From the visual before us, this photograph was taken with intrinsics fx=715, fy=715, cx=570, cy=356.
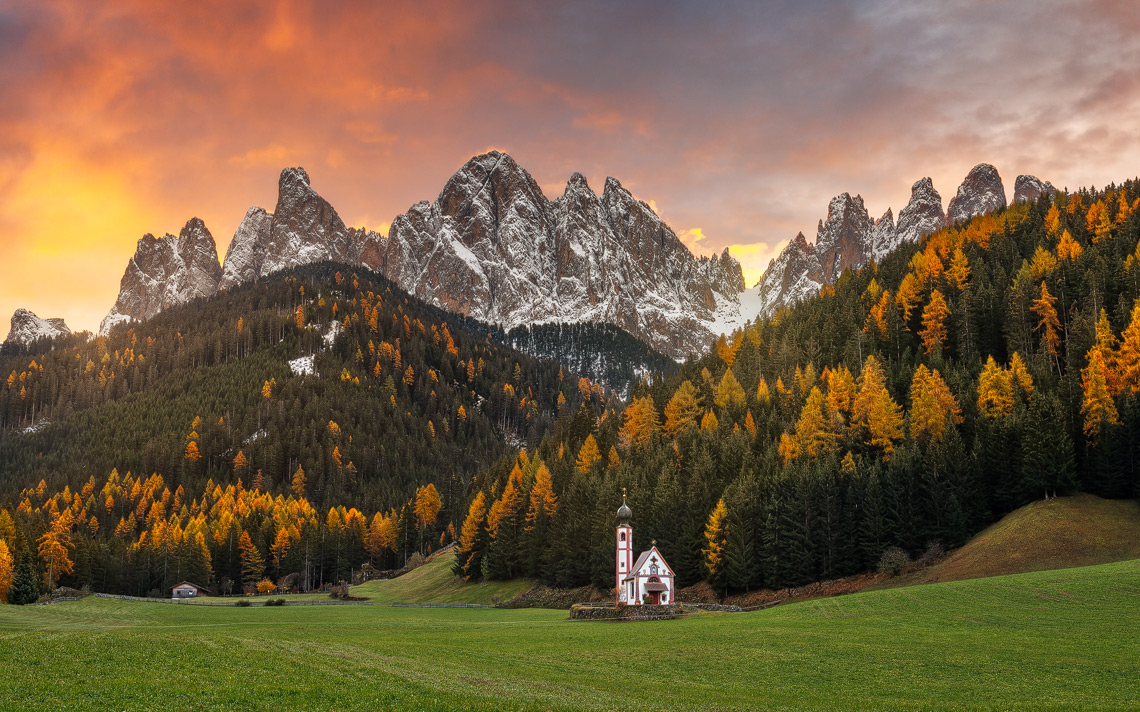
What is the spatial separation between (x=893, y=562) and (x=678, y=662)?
39.5 meters

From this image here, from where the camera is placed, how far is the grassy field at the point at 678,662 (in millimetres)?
19484

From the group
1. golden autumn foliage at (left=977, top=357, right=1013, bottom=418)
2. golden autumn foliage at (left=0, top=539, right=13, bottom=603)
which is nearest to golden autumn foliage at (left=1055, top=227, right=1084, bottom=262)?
golden autumn foliage at (left=977, top=357, right=1013, bottom=418)

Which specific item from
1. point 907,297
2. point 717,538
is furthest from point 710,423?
point 907,297

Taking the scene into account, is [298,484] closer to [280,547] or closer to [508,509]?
[280,547]

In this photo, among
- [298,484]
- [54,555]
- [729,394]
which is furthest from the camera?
[298,484]

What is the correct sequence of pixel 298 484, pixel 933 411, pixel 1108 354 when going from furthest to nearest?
pixel 298 484 → pixel 933 411 → pixel 1108 354

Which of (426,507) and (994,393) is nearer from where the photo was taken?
(994,393)

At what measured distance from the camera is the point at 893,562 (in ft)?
204

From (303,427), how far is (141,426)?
144 ft

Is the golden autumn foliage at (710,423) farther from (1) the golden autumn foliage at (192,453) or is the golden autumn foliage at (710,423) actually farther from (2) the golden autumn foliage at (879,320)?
(1) the golden autumn foliage at (192,453)

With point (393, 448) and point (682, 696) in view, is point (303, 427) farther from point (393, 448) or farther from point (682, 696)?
point (682, 696)

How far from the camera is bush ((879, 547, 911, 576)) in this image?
62.3 m

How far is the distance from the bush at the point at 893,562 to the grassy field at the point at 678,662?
16.2 m

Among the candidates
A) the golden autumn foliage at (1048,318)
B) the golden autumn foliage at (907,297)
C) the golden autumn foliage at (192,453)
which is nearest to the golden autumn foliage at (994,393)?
the golden autumn foliage at (1048,318)
